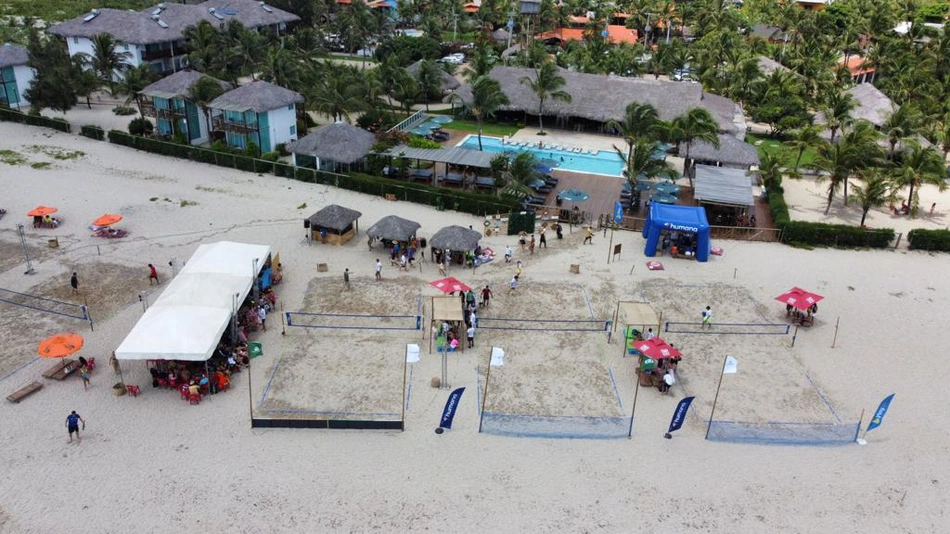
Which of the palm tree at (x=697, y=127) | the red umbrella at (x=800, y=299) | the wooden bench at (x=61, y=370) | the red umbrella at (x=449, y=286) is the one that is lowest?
the wooden bench at (x=61, y=370)

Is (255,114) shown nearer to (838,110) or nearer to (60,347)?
(60,347)

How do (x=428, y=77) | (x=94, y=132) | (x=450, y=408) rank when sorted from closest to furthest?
1. (x=450, y=408)
2. (x=94, y=132)
3. (x=428, y=77)

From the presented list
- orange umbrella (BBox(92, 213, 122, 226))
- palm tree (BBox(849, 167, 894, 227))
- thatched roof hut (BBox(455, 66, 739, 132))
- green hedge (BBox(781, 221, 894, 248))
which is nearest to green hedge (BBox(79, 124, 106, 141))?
orange umbrella (BBox(92, 213, 122, 226))

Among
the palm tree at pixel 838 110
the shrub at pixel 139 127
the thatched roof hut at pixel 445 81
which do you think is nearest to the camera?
the palm tree at pixel 838 110

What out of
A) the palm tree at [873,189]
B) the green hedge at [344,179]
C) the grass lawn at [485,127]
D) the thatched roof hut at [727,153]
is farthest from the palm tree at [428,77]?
the palm tree at [873,189]

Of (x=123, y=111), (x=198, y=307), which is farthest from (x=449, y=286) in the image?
(x=123, y=111)

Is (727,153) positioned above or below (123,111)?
above

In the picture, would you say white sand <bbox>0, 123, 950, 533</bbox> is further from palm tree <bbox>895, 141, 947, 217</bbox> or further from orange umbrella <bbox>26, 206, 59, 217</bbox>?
palm tree <bbox>895, 141, 947, 217</bbox>

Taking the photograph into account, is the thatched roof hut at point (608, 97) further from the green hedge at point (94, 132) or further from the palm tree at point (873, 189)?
the green hedge at point (94, 132)
